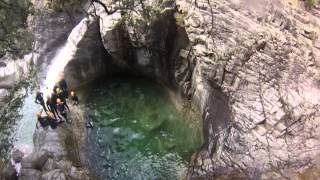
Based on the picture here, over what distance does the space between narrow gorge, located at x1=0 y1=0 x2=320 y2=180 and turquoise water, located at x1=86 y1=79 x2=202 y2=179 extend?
0.17 feet

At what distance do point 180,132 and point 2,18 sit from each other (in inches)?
346

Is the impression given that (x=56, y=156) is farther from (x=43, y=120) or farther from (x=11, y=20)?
(x=11, y=20)

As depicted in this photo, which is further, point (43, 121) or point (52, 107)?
point (52, 107)

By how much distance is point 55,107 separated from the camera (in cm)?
1959

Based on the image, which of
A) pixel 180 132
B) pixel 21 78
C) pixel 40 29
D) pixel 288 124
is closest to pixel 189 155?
pixel 180 132

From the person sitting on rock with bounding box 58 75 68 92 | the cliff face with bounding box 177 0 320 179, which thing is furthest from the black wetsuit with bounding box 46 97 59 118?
the cliff face with bounding box 177 0 320 179

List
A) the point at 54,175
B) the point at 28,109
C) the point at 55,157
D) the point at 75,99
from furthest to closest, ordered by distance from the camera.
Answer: the point at 28,109 → the point at 75,99 → the point at 55,157 → the point at 54,175

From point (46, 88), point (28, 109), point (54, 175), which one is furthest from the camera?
point (46, 88)

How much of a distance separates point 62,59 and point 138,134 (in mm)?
6490

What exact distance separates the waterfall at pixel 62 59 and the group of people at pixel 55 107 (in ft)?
4.37

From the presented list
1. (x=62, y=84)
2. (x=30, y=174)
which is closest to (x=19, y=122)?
(x=62, y=84)

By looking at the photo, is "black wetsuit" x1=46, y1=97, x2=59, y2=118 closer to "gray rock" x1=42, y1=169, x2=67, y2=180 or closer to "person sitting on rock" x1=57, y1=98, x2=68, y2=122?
"person sitting on rock" x1=57, y1=98, x2=68, y2=122

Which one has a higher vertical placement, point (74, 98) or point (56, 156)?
point (74, 98)

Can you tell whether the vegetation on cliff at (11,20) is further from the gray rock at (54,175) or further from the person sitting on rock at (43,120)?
the gray rock at (54,175)
